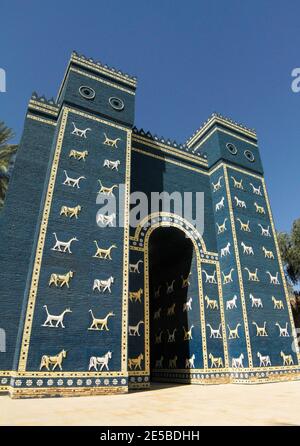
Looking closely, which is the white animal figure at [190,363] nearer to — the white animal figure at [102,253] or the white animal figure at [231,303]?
the white animal figure at [231,303]

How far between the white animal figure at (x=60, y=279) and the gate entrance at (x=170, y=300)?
650 cm

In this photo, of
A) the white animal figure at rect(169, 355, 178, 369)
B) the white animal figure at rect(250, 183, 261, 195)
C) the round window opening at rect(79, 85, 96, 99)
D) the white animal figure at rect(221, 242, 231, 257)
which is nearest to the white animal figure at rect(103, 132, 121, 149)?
the round window opening at rect(79, 85, 96, 99)

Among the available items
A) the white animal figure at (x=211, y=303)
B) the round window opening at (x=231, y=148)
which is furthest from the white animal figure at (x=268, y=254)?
the round window opening at (x=231, y=148)

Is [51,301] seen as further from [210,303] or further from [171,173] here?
[171,173]

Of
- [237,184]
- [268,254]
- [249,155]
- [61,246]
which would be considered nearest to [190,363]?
[268,254]

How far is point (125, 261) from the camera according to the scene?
1383 centimetres

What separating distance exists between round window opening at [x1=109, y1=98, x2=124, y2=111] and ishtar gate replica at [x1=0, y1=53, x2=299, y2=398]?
7cm

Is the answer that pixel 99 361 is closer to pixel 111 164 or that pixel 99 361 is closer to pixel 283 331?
pixel 111 164

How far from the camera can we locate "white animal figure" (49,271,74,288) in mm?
12023

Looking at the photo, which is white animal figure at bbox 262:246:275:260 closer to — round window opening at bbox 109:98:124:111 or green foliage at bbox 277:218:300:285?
round window opening at bbox 109:98:124:111

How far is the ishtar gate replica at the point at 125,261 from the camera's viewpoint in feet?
38.1

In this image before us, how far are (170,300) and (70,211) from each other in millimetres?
8414

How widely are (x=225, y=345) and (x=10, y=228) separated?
1205cm
